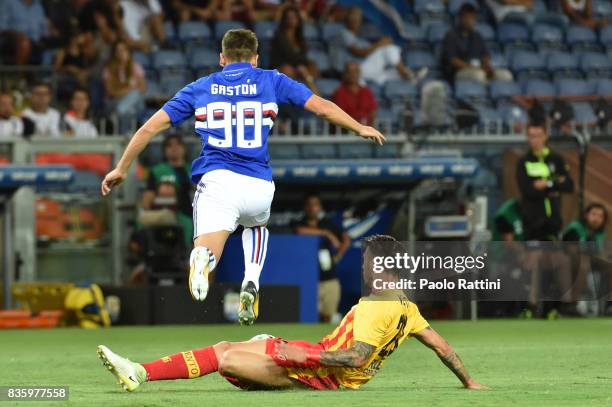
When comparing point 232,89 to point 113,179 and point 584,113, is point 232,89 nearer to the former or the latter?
point 113,179

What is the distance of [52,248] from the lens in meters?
17.0

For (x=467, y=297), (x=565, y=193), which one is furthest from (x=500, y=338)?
(x=467, y=297)

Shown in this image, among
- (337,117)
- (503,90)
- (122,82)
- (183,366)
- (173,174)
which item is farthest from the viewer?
(503,90)

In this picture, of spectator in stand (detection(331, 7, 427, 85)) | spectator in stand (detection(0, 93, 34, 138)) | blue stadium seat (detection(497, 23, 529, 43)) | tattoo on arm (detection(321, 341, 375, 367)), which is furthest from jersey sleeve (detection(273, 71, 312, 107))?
blue stadium seat (detection(497, 23, 529, 43))

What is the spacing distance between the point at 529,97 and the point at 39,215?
7.02 m

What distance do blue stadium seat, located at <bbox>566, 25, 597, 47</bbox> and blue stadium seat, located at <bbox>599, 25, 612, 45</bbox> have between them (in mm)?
104

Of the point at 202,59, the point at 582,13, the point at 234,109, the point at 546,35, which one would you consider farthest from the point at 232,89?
the point at 582,13

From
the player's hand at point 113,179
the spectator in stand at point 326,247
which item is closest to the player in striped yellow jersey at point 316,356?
the player's hand at point 113,179

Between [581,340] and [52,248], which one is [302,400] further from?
[52,248]

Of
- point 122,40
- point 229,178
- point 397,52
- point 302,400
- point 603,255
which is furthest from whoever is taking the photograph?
point 397,52

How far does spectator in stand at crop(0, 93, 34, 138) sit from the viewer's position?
16.6 metres

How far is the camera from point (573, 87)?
68.2 feet

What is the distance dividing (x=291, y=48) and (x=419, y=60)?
3.00 metres

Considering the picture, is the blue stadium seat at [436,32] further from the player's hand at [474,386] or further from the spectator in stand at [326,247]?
the player's hand at [474,386]
